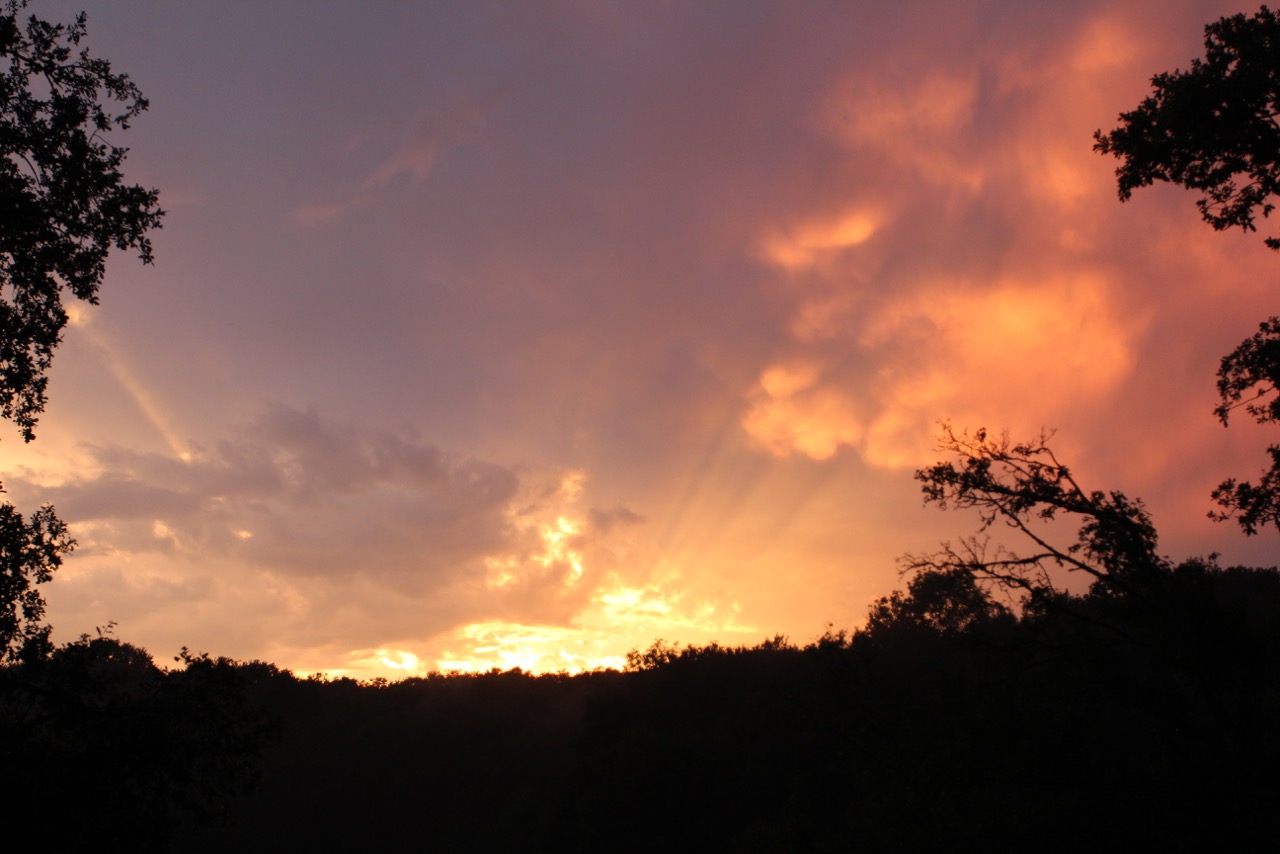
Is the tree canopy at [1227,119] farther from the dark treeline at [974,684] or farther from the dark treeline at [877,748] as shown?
the dark treeline at [877,748]

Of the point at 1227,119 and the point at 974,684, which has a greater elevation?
the point at 1227,119

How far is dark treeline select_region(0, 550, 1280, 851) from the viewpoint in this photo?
46.3 feet

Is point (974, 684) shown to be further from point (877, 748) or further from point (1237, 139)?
point (1237, 139)

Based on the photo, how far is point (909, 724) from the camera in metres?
21.5

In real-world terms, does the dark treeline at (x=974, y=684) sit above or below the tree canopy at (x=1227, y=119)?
below

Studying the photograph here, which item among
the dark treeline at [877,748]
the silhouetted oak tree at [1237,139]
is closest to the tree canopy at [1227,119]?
the silhouetted oak tree at [1237,139]

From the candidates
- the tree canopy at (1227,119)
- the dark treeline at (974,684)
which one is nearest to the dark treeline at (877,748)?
the dark treeline at (974,684)

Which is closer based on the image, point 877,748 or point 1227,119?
point 1227,119

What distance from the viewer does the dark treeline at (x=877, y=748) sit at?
14.1 metres

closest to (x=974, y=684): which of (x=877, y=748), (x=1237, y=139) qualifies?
(x=877, y=748)

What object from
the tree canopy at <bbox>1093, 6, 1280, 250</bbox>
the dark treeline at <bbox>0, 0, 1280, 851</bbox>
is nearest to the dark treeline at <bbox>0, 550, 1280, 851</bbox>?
the dark treeline at <bbox>0, 0, 1280, 851</bbox>

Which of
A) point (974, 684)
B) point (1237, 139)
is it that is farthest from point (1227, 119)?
point (974, 684)

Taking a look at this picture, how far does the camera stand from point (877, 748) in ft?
69.3

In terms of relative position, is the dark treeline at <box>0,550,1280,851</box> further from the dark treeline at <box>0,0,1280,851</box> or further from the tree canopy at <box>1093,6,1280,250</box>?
the tree canopy at <box>1093,6,1280,250</box>
